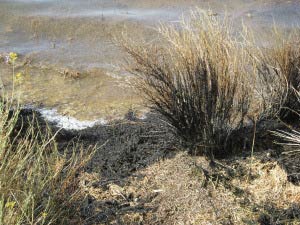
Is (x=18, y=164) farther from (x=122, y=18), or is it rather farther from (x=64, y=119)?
(x=122, y=18)

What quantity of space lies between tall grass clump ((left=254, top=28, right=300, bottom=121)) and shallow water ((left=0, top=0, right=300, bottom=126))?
5.27 ft

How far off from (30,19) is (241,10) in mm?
3702

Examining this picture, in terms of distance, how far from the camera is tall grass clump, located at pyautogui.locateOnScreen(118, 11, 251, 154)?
4.09m

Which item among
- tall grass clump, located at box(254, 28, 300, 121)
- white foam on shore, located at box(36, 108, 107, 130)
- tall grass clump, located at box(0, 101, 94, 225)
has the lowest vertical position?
white foam on shore, located at box(36, 108, 107, 130)

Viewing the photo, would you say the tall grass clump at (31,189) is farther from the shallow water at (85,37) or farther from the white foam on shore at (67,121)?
the shallow water at (85,37)

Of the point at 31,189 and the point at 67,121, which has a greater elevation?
the point at 31,189

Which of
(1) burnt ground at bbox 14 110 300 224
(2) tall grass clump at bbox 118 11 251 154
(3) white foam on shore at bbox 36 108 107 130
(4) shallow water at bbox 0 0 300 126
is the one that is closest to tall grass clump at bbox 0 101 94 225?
(1) burnt ground at bbox 14 110 300 224

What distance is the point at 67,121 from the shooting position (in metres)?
5.79

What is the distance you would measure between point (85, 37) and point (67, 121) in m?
2.84

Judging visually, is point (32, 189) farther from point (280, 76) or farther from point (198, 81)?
point (280, 76)

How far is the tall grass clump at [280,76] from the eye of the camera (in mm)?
4734

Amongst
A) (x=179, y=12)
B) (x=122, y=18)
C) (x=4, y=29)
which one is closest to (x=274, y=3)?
(x=179, y=12)

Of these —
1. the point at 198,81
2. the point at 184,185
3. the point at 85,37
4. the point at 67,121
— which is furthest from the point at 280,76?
the point at 85,37

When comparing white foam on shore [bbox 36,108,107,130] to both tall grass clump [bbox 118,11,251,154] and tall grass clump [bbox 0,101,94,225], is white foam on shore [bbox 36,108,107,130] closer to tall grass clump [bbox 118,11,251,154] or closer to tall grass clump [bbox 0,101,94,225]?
tall grass clump [bbox 118,11,251,154]
